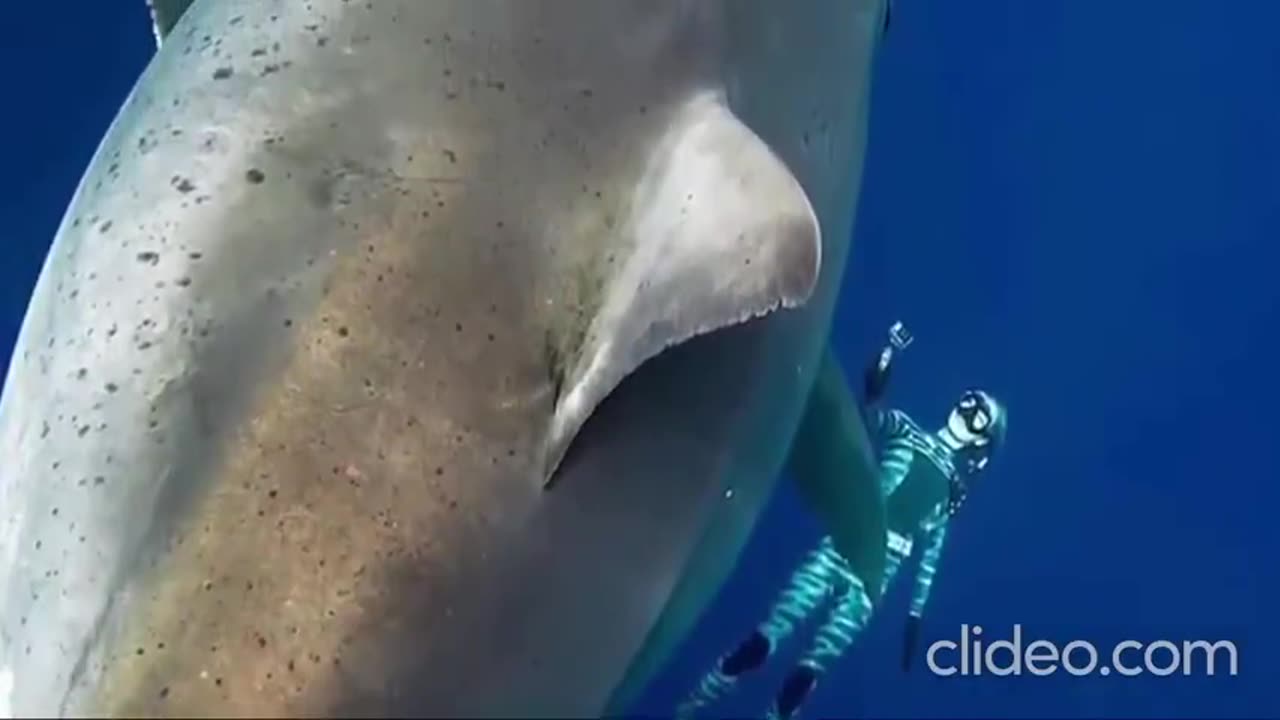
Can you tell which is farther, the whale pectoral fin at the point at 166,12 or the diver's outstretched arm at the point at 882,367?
the diver's outstretched arm at the point at 882,367

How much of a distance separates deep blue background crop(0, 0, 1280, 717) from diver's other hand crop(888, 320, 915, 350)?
1 centimetres

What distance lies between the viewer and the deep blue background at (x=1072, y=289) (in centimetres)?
278

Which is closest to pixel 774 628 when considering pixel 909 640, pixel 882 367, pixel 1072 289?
pixel 909 640

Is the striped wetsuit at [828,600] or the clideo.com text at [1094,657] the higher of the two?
the striped wetsuit at [828,600]

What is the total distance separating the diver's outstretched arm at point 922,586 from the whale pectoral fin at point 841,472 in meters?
1.10

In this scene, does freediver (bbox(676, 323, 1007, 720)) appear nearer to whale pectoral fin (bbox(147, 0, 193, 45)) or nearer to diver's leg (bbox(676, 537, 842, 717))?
diver's leg (bbox(676, 537, 842, 717))

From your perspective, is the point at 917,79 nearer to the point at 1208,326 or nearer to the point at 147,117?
the point at 1208,326

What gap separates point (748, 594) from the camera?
2.81 meters

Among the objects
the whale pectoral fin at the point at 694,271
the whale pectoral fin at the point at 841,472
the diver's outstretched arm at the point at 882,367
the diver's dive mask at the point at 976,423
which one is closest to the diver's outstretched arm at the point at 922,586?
the diver's dive mask at the point at 976,423

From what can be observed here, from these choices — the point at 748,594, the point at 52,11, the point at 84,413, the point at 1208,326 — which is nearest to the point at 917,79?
the point at 1208,326

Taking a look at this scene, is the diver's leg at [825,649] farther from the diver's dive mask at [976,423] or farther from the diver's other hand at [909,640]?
the diver's dive mask at [976,423]

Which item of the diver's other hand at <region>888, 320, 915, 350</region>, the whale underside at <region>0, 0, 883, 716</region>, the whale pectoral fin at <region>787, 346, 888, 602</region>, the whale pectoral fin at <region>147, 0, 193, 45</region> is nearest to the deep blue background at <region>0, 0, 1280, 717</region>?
the diver's other hand at <region>888, 320, 915, 350</region>

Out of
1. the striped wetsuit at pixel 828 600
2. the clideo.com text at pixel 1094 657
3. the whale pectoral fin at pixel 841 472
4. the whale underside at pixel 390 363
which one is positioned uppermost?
the whale underside at pixel 390 363

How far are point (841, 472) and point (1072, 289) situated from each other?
135cm
